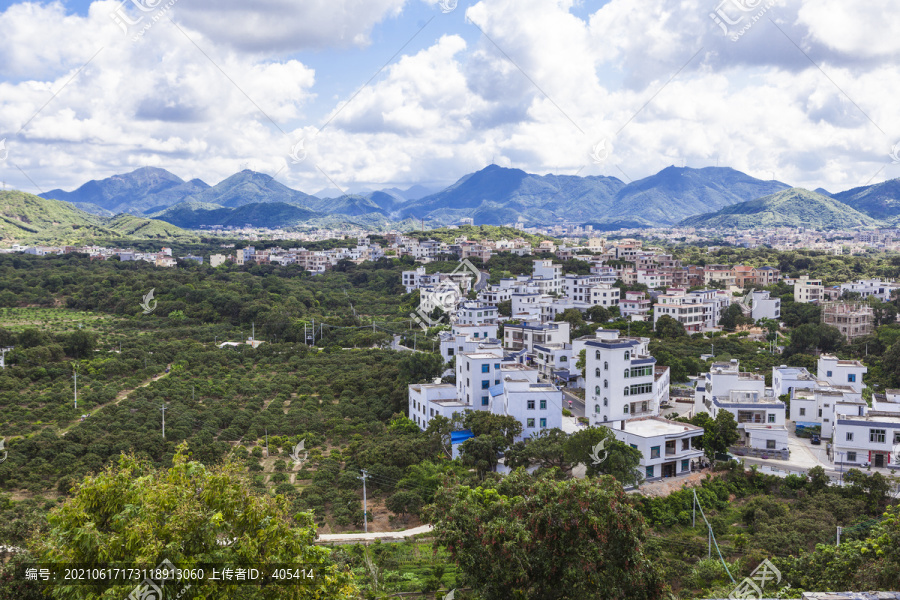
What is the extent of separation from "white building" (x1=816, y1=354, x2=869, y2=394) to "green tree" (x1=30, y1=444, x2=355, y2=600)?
76.6 feet

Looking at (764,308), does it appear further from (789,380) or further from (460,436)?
(460,436)

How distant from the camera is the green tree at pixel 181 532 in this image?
5.61 meters

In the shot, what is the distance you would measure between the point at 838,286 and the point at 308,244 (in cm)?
5501

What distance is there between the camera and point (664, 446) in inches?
679

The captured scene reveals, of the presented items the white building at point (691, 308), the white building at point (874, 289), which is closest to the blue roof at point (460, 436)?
the white building at point (691, 308)

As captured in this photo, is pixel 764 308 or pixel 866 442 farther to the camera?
pixel 764 308

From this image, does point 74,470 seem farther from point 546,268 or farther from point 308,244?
point 308,244

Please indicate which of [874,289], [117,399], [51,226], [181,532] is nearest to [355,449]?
[117,399]

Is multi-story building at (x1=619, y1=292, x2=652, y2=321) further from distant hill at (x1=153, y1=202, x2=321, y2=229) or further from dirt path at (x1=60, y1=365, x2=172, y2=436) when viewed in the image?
distant hill at (x1=153, y1=202, x2=321, y2=229)

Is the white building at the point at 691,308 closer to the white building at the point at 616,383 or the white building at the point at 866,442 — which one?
the white building at the point at 616,383

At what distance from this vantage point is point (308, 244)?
76.0 meters

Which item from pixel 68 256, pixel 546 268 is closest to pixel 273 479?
pixel 546 268

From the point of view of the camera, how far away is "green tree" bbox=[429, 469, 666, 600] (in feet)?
25.1

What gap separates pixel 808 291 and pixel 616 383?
106 ft
